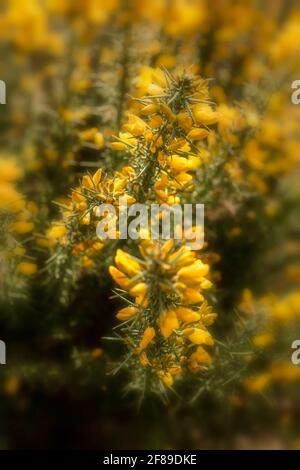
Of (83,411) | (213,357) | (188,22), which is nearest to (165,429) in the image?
(83,411)

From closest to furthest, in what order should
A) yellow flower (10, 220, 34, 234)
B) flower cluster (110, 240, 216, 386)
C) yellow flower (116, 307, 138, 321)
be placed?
flower cluster (110, 240, 216, 386), yellow flower (116, 307, 138, 321), yellow flower (10, 220, 34, 234)

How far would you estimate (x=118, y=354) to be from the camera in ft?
4.77

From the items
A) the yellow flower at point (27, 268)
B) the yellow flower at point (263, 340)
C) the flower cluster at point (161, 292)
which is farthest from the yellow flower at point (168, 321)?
the yellow flower at point (27, 268)

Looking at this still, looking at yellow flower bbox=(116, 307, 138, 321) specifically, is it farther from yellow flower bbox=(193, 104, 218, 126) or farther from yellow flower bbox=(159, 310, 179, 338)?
yellow flower bbox=(193, 104, 218, 126)

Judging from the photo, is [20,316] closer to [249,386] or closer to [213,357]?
[213,357]

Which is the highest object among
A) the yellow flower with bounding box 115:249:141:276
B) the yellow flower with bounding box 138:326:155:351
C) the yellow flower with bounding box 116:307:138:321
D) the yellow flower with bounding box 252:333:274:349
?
the yellow flower with bounding box 115:249:141:276

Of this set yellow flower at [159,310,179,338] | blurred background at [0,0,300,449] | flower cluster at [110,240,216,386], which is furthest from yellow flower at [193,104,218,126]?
yellow flower at [159,310,179,338]

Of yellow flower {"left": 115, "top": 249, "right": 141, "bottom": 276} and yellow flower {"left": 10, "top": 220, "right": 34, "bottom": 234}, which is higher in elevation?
yellow flower {"left": 10, "top": 220, "right": 34, "bottom": 234}

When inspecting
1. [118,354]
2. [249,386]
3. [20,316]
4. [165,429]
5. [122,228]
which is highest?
[122,228]

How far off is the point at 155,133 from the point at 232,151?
0.54 m

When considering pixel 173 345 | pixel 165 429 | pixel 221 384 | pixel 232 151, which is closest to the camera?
pixel 173 345

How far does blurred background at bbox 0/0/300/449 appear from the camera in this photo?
137cm

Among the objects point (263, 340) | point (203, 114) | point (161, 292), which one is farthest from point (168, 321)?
point (263, 340)

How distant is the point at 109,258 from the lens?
132 cm
